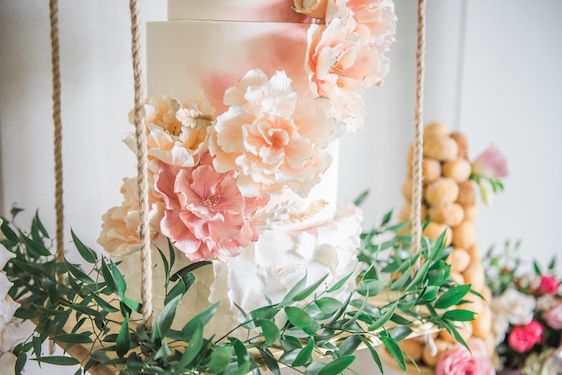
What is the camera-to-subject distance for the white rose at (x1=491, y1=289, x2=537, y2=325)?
1.22 m

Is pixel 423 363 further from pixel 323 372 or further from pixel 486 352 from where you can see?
pixel 323 372

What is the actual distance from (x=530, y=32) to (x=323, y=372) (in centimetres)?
113

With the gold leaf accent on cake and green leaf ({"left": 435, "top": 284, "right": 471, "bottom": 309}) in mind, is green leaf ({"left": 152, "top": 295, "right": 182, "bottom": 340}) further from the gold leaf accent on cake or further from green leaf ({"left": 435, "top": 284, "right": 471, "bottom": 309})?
green leaf ({"left": 435, "top": 284, "right": 471, "bottom": 309})

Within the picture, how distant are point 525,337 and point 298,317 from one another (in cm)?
83

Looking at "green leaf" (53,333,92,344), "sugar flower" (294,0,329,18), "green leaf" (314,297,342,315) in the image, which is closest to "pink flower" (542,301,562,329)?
"green leaf" (314,297,342,315)

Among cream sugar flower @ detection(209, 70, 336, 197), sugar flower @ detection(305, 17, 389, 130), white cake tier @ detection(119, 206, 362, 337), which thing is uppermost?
sugar flower @ detection(305, 17, 389, 130)

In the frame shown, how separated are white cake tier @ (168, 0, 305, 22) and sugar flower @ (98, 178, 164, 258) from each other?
204 mm

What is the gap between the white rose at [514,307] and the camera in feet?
3.99

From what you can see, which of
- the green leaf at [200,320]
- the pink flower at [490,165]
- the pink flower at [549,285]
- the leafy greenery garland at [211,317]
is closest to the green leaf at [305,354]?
the leafy greenery garland at [211,317]

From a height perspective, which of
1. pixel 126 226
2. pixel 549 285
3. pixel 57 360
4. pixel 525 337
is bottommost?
pixel 525 337

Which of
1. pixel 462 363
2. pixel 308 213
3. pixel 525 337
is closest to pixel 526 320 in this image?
pixel 525 337

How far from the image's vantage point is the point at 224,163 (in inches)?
23.6

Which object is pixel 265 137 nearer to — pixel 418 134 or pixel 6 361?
pixel 418 134

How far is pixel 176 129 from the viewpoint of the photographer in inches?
24.7
